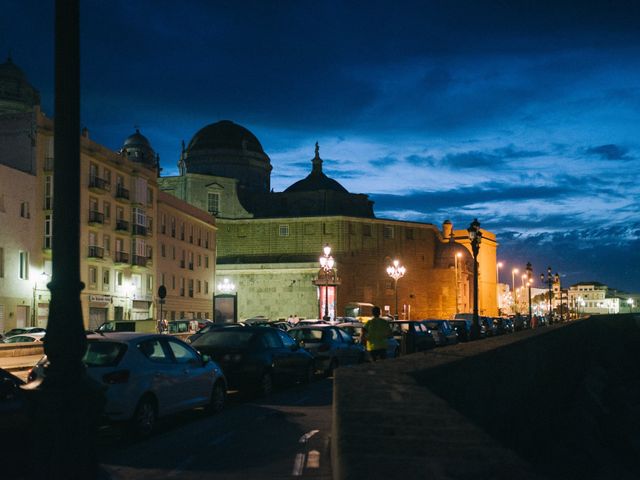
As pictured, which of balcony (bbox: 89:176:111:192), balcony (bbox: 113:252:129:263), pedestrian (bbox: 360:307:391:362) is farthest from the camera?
balcony (bbox: 113:252:129:263)

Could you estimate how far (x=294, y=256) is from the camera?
99.2 m

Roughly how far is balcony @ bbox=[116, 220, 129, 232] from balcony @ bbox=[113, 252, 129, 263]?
69.0 inches

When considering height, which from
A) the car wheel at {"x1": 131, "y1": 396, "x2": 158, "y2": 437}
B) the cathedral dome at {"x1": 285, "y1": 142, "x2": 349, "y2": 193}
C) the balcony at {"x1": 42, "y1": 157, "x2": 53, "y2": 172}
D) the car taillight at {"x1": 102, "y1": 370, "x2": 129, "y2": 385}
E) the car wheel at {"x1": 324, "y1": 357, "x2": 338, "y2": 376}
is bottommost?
the car wheel at {"x1": 324, "y1": 357, "x2": 338, "y2": 376}

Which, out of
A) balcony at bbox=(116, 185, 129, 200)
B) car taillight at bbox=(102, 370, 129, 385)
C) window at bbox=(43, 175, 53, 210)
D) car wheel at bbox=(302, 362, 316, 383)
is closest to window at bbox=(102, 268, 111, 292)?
balcony at bbox=(116, 185, 129, 200)

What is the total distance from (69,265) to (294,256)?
92.8m

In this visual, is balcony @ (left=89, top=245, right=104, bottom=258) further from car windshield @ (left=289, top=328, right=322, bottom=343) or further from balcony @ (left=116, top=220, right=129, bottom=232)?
car windshield @ (left=289, top=328, right=322, bottom=343)

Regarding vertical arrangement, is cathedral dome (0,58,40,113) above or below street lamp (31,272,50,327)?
above

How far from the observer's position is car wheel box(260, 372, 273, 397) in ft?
54.9

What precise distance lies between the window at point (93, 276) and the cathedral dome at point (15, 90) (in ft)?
81.4

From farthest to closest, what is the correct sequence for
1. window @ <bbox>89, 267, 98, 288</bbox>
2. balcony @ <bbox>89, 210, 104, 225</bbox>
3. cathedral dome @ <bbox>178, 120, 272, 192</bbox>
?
cathedral dome @ <bbox>178, 120, 272, 192</bbox> < balcony @ <bbox>89, 210, 104, 225</bbox> < window @ <bbox>89, 267, 98, 288</bbox>

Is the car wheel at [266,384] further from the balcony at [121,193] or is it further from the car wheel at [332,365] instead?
the balcony at [121,193]

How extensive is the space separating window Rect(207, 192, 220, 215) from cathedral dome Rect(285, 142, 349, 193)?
13920 mm

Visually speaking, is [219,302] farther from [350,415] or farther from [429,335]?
[350,415]

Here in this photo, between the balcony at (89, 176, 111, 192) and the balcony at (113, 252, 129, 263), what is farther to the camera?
the balcony at (113, 252, 129, 263)
